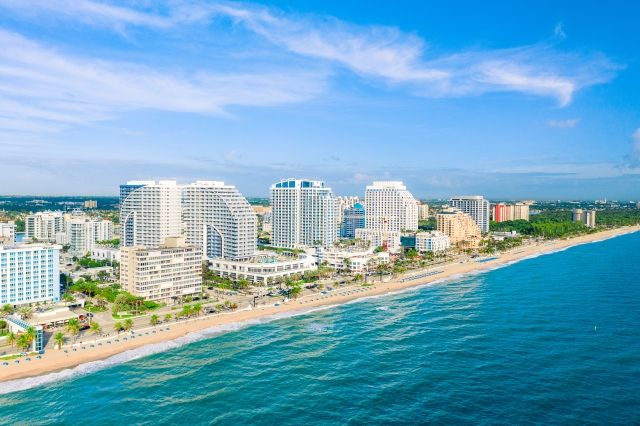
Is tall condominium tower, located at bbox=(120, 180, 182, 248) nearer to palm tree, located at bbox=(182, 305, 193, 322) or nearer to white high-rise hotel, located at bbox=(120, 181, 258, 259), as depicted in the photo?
white high-rise hotel, located at bbox=(120, 181, 258, 259)

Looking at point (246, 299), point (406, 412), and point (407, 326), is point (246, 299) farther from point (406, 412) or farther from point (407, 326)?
point (406, 412)

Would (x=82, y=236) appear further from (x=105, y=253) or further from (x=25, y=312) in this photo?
(x=25, y=312)

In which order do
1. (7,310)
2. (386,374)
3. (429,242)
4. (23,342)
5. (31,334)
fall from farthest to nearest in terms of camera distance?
(429,242) < (7,310) < (31,334) < (23,342) < (386,374)

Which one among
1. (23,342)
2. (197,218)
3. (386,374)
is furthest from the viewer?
(197,218)

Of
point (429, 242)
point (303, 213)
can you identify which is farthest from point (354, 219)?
point (303, 213)

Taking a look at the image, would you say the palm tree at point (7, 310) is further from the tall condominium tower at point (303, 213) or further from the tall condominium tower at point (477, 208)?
the tall condominium tower at point (477, 208)

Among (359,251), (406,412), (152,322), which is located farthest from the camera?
(359,251)

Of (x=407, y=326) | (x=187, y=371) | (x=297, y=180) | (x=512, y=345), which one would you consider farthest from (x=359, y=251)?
(x=187, y=371)
